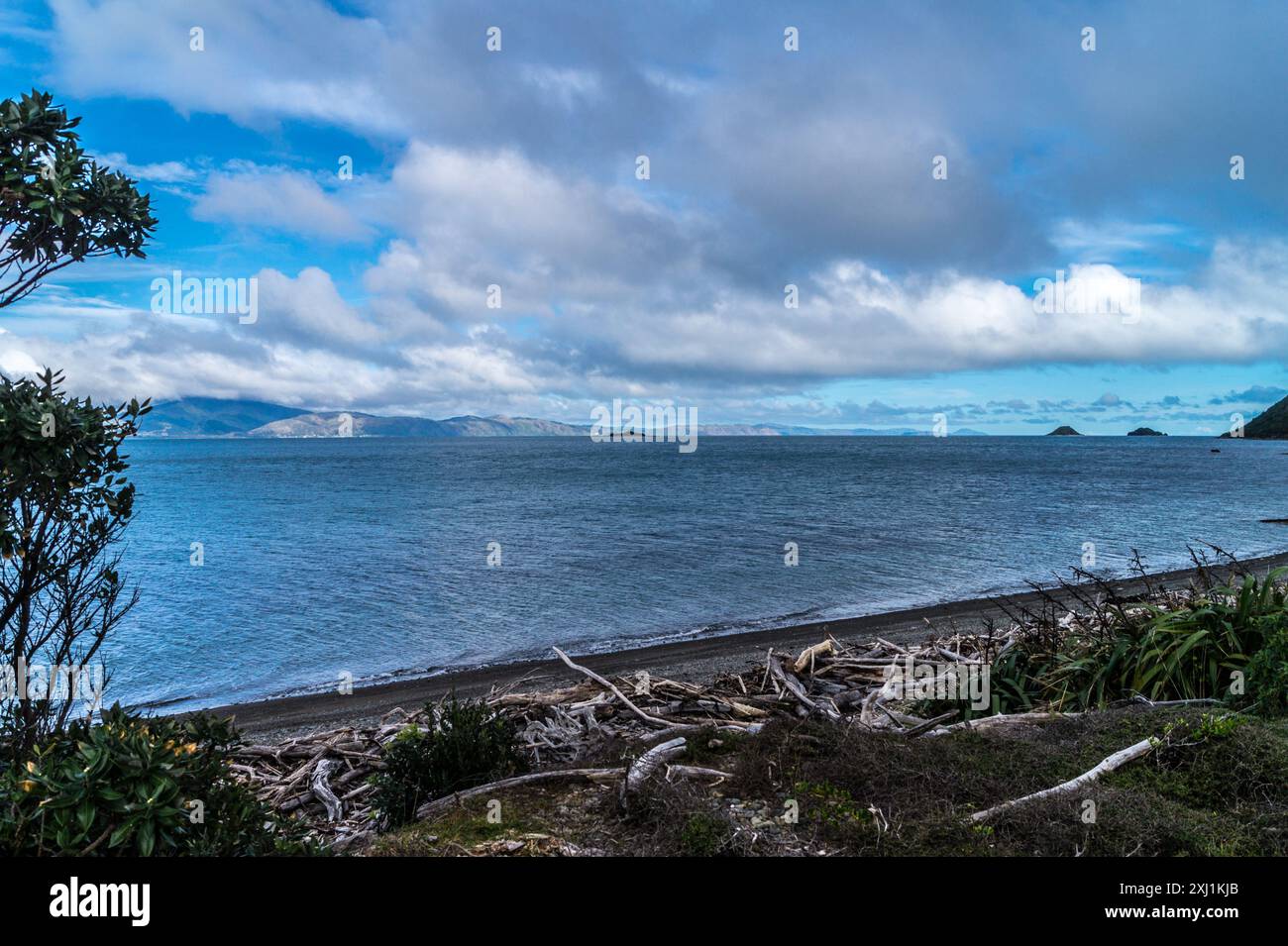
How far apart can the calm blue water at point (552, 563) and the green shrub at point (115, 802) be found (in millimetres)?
15435

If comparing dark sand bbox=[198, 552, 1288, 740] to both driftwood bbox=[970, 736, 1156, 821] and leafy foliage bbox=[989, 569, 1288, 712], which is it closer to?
leafy foliage bbox=[989, 569, 1288, 712]

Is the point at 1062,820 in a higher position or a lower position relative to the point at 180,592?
higher

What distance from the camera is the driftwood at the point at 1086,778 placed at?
5230mm

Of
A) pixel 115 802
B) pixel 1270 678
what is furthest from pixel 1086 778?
pixel 115 802

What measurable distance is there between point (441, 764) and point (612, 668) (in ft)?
39.4

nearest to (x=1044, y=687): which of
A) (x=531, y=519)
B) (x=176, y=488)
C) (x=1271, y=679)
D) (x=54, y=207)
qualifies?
(x=1271, y=679)

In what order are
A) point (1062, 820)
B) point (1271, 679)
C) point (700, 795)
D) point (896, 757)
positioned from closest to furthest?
point (1062, 820)
point (700, 795)
point (896, 757)
point (1271, 679)

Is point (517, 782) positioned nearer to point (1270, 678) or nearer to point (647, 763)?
point (647, 763)

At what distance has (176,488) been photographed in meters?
93.6

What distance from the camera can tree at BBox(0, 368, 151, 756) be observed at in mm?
5352

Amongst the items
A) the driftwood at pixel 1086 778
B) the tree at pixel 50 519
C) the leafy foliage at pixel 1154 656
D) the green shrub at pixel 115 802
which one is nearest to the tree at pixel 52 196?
the tree at pixel 50 519

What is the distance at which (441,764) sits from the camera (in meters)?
7.21

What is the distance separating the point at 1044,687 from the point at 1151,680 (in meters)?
1.11

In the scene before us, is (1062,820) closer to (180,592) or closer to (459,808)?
(459,808)
